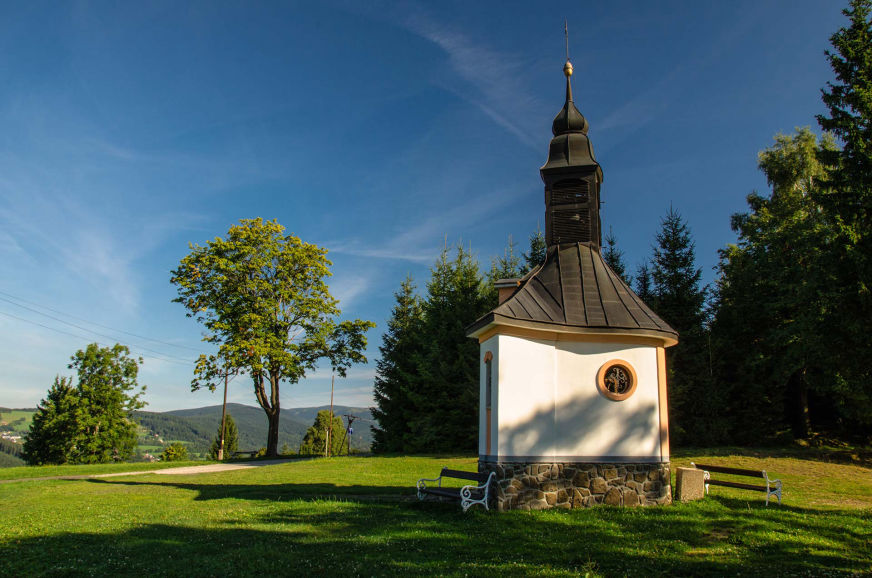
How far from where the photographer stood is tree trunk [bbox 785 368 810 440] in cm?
2352

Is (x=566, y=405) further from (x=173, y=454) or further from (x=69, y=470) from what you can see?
(x=173, y=454)

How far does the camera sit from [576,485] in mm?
10578

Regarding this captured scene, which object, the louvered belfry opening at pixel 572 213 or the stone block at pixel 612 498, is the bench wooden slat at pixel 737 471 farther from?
the louvered belfry opening at pixel 572 213

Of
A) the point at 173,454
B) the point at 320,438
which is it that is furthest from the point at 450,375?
the point at 320,438

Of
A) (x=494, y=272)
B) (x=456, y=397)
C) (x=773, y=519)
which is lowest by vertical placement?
(x=773, y=519)

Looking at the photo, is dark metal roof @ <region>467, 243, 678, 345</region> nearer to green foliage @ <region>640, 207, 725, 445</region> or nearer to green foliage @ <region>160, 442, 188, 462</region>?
green foliage @ <region>640, 207, 725, 445</region>

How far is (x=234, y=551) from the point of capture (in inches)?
279

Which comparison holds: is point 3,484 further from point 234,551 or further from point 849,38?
point 849,38

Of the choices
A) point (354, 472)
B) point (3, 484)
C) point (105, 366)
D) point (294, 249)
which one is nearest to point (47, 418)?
point (105, 366)

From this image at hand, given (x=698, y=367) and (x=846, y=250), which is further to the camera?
(x=698, y=367)

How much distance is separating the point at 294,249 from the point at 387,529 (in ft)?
73.6

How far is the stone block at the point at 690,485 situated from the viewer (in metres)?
11.0

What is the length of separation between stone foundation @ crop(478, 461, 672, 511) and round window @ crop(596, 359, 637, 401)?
4.86 ft

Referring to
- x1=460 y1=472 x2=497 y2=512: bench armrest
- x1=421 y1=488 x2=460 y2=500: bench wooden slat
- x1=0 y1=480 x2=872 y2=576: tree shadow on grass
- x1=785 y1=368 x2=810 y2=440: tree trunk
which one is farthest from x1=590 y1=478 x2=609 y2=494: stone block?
x1=785 y1=368 x2=810 y2=440: tree trunk
